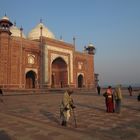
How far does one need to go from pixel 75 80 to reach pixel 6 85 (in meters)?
14.0

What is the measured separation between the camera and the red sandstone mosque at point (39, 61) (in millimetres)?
25672

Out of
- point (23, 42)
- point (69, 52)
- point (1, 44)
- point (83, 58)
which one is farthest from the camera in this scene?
point (83, 58)

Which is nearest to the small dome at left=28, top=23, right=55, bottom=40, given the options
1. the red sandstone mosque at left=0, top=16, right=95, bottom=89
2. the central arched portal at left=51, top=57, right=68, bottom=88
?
the red sandstone mosque at left=0, top=16, right=95, bottom=89

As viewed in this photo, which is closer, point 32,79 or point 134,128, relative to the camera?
point 134,128

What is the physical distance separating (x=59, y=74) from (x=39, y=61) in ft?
21.2

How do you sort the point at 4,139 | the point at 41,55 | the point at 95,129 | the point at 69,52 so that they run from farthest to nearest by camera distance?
the point at 69,52 < the point at 41,55 < the point at 95,129 < the point at 4,139

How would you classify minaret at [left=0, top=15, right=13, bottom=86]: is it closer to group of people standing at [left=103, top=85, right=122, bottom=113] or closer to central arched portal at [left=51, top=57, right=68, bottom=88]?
central arched portal at [left=51, top=57, right=68, bottom=88]

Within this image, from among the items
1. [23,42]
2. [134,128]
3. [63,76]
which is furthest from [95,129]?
[63,76]

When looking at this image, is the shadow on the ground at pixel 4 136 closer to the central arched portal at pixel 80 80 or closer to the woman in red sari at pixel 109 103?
the woman in red sari at pixel 109 103

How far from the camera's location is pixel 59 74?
35.6m

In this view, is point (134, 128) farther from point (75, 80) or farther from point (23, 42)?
point (75, 80)

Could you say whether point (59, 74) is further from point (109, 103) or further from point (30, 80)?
point (109, 103)

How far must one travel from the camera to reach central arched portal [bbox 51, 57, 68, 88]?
115 feet

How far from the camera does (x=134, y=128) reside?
5754 mm
